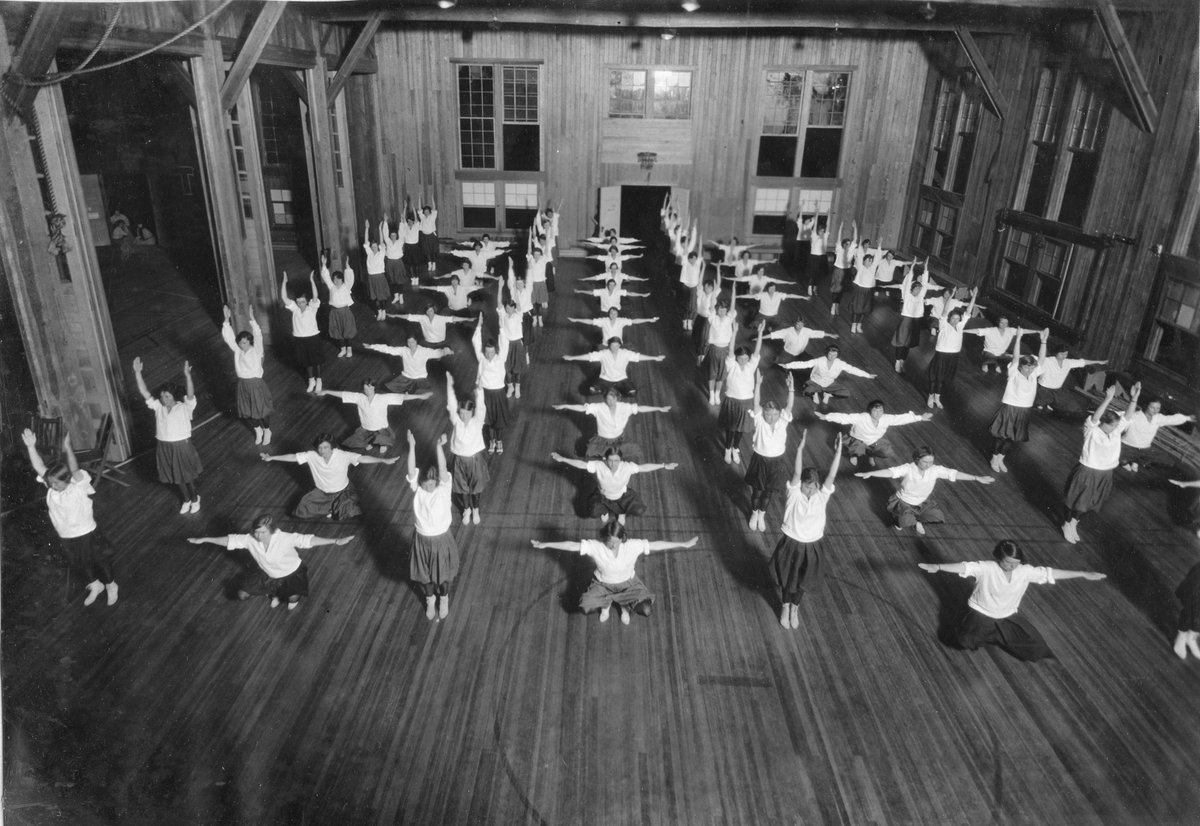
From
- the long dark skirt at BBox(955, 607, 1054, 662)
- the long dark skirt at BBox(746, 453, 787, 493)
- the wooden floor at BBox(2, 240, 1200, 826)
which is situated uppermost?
the long dark skirt at BBox(746, 453, 787, 493)

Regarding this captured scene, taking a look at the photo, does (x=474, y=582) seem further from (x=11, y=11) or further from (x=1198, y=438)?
(x=1198, y=438)

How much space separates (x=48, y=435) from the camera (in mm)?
7918

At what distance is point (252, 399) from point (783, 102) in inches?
589

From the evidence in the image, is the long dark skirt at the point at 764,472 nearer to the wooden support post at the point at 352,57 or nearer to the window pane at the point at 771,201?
the wooden support post at the point at 352,57

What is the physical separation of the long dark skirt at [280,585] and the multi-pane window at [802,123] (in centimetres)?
1619

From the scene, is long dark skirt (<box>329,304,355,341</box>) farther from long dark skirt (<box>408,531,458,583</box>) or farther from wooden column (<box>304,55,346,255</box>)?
long dark skirt (<box>408,531,458,583</box>)

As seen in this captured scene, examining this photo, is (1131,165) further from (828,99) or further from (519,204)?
(519,204)

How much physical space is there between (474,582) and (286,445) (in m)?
3.92

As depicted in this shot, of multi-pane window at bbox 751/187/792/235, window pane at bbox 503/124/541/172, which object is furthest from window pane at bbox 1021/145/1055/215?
window pane at bbox 503/124/541/172

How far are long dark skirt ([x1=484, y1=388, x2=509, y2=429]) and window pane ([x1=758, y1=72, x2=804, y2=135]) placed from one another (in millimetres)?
13110

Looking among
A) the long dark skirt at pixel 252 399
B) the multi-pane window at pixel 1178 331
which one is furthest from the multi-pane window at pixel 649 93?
the long dark skirt at pixel 252 399

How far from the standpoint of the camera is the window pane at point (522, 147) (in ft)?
61.7

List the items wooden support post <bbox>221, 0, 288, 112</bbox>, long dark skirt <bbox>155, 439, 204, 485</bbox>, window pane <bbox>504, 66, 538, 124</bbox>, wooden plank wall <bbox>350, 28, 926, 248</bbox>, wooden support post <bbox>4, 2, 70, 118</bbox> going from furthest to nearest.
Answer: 1. window pane <bbox>504, 66, 538, 124</bbox>
2. wooden plank wall <bbox>350, 28, 926, 248</bbox>
3. wooden support post <bbox>221, 0, 288, 112</bbox>
4. long dark skirt <bbox>155, 439, 204, 485</bbox>
5. wooden support post <bbox>4, 2, 70, 118</bbox>

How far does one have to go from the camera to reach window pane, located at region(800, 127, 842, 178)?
18797 mm
